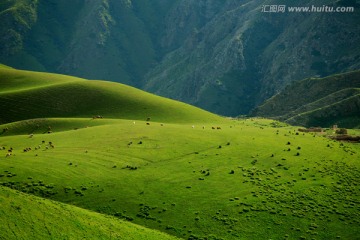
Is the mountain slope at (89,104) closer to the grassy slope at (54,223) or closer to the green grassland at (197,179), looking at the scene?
the green grassland at (197,179)

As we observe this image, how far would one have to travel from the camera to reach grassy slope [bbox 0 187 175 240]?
1591 inches

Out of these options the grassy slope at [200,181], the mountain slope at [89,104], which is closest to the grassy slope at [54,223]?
the grassy slope at [200,181]

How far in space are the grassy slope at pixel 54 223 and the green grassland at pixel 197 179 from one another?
0.44m

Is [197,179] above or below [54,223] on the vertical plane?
above

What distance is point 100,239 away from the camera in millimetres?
42500

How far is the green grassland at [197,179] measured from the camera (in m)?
52.5

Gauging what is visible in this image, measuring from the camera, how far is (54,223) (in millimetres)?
43062

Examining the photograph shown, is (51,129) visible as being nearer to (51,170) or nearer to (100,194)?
(51,170)

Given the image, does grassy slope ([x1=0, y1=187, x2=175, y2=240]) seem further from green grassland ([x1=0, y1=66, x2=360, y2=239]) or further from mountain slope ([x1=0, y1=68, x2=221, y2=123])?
mountain slope ([x1=0, y1=68, x2=221, y2=123])

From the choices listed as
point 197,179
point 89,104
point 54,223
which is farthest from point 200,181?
point 89,104

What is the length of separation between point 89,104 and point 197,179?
224ft

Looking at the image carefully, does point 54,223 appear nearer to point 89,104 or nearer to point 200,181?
point 200,181

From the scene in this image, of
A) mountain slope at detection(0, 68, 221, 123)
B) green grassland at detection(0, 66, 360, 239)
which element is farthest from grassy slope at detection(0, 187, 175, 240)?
mountain slope at detection(0, 68, 221, 123)

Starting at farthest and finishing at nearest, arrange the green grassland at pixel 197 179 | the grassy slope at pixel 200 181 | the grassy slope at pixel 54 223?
1. the grassy slope at pixel 200 181
2. the green grassland at pixel 197 179
3. the grassy slope at pixel 54 223
